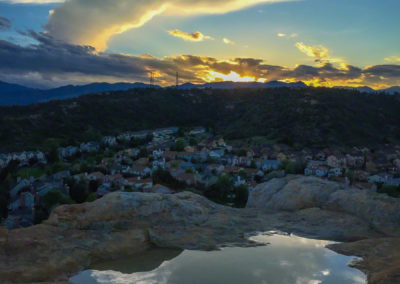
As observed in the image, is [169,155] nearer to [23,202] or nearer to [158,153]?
[158,153]

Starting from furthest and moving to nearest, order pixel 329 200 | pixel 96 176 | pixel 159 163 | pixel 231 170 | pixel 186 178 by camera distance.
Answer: pixel 159 163
pixel 231 170
pixel 96 176
pixel 186 178
pixel 329 200

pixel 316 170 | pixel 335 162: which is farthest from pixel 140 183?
pixel 335 162

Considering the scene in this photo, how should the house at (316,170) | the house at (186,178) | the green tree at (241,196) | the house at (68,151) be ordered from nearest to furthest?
the green tree at (241,196), the house at (186,178), the house at (316,170), the house at (68,151)

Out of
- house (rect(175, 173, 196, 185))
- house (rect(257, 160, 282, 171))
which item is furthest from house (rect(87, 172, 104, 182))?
house (rect(257, 160, 282, 171))

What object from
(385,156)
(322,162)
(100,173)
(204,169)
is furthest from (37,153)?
(385,156)

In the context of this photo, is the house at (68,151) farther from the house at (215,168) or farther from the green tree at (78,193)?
the green tree at (78,193)

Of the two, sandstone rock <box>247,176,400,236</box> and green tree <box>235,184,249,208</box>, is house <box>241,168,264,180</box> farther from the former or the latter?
sandstone rock <box>247,176,400,236</box>

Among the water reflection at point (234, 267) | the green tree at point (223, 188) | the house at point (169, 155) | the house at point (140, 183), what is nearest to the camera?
the water reflection at point (234, 267)

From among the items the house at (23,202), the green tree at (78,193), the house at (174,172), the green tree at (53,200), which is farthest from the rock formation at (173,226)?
the house at (174,172)
